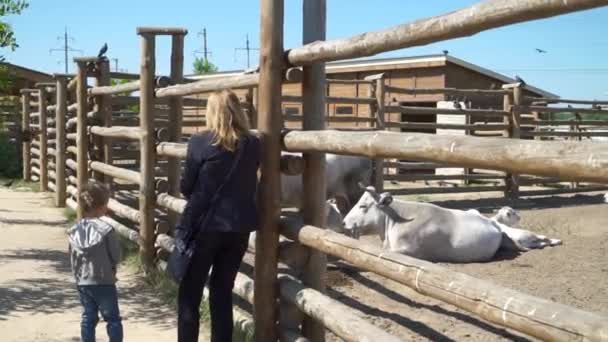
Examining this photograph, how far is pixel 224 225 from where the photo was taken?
11.8 ft

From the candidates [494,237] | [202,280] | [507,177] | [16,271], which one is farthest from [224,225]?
[507,177]

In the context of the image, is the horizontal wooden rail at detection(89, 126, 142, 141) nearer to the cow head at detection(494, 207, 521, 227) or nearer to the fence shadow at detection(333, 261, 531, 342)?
the fence shadow at detection(333, 261, 531, 342)

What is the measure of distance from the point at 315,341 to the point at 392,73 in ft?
49.9

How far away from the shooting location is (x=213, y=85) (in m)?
4.89

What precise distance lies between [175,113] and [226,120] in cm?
260

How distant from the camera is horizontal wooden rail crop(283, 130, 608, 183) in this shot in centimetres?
203

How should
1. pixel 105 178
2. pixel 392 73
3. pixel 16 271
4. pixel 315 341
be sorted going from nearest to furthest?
pixel 315 341
pixel 16 271
pixel 105 178
pixel 392 73

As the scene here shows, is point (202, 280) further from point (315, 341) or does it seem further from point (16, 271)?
point (16, 271)

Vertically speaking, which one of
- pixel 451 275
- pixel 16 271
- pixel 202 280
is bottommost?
pixel 16 271

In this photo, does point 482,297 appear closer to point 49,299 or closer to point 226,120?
point 226,120

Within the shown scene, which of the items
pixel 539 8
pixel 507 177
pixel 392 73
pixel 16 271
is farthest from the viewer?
pixel 392 73

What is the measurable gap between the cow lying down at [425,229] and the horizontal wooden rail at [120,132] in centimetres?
219

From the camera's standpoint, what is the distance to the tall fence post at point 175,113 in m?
6.09

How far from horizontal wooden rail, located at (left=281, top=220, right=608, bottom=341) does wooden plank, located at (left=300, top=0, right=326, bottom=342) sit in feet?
1.14
